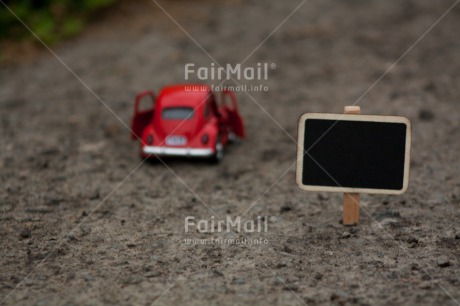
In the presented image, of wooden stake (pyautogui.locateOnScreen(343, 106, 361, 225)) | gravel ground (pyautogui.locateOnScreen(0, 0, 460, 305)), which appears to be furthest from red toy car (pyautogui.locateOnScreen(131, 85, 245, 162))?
wooden stake (pyautogui.locateOnScreen(343, 106, 361, 225))

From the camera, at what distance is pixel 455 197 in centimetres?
641

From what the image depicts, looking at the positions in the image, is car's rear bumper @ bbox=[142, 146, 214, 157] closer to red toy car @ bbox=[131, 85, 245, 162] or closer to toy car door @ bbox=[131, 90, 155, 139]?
red toy car @ bbox=[131, 85, 245, 162]

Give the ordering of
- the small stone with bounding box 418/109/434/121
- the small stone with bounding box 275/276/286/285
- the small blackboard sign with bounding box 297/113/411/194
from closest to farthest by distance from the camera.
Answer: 1. the small stone with bounding box 275/276/286/285
2. the small blackboard sign with bounding box 297/113/411/194
3. the small stone with bounding box 418/109/434/121

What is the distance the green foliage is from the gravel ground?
49cm

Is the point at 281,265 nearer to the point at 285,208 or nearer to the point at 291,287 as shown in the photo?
the point at 291,287

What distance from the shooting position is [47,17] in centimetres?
1357

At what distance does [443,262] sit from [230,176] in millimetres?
3219

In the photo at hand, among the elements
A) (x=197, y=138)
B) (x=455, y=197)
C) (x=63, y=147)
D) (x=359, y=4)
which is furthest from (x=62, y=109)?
(x=359, y=4)

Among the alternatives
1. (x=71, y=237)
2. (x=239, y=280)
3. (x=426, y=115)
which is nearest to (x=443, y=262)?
(x=239, y=280)

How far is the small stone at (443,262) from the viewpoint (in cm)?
490

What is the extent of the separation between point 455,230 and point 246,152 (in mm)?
3524

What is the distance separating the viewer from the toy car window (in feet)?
26.0

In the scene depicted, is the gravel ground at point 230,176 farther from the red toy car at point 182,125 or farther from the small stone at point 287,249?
the red toy car at point 182,125

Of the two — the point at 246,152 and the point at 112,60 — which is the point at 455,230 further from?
the point at 112,60
